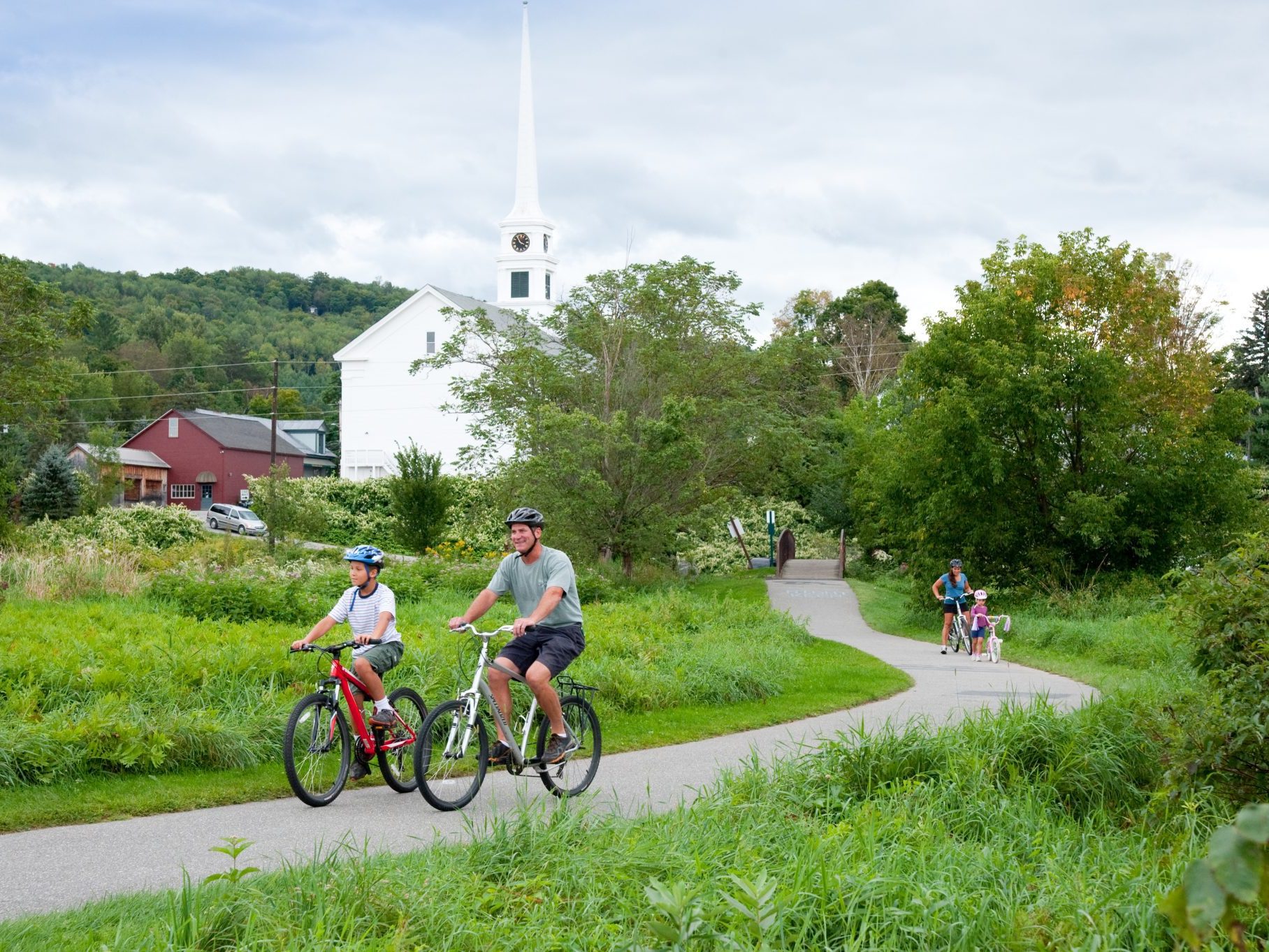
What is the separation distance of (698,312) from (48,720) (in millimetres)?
29114

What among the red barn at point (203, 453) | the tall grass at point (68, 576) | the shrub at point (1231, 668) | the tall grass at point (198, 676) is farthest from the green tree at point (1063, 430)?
the red barn at point (203, 453)

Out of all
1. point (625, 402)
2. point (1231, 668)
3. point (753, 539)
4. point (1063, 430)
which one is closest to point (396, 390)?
point (753, 539)

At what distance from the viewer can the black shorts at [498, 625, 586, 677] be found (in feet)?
28.5

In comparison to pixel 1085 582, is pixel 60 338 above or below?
above

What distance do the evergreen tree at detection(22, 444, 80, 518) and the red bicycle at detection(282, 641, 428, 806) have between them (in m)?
47.6

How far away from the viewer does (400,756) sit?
29.7ft

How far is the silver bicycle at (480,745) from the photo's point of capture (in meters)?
8.31

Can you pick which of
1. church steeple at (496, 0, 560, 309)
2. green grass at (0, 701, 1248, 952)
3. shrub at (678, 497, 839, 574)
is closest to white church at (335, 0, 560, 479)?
church steeple at (496, 0, 560, 309)

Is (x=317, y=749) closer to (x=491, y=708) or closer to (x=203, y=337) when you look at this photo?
(x=491, y=708)

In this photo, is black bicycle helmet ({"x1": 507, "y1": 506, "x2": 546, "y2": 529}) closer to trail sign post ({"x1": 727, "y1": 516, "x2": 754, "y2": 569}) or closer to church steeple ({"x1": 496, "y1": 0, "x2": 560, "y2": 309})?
trail sign post ({"x1": 727, "y1": 516, "x2": 754, "y2": 569})

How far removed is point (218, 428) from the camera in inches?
3036

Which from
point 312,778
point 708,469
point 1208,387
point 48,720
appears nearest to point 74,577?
point 48,720

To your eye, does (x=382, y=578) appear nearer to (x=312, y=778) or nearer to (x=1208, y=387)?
(x=312, y=778)

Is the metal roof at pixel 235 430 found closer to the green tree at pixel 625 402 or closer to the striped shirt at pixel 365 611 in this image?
the green tree at pixel 625 402
